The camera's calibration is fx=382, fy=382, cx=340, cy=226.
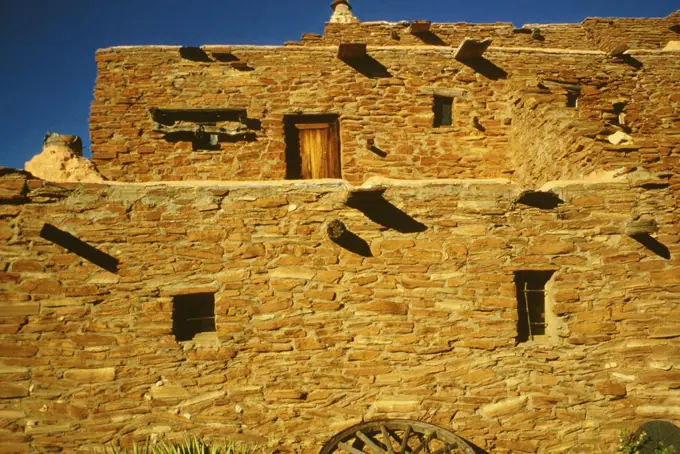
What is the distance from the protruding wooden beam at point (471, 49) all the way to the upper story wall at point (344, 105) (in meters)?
0.16

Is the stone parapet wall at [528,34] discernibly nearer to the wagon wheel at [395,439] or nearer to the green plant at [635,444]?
the wagon wheel at [395,439]

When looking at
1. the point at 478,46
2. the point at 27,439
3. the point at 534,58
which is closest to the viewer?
the point at 27,439

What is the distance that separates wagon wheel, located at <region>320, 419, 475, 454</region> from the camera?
418 centimetres

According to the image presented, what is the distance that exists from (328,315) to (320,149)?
464 cm

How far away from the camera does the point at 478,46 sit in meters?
7.97

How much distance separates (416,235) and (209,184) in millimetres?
2594

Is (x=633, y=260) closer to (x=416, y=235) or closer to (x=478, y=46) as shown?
(x=416, y=235)

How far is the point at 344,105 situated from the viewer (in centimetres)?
816

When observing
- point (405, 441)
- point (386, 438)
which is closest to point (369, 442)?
point (386, 438)

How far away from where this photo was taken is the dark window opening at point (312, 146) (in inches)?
325

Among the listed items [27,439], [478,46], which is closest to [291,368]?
[27,439]

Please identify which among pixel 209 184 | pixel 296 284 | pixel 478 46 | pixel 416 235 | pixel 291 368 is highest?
pixel 478 46

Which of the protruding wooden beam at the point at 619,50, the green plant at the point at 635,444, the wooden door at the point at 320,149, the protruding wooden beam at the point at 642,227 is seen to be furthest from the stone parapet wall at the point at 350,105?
the green plant at the point at 635,444

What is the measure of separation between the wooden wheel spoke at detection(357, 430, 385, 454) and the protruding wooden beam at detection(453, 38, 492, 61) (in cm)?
735
